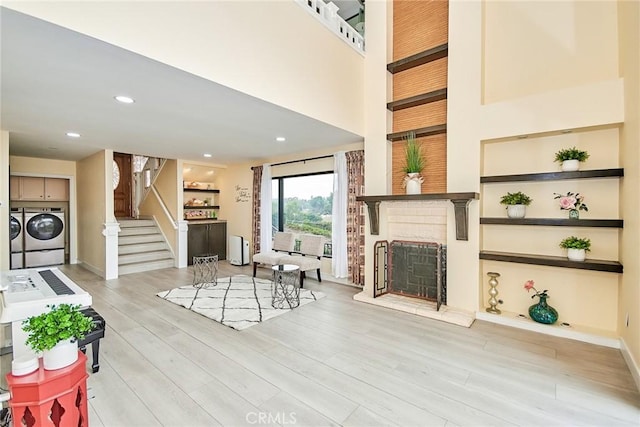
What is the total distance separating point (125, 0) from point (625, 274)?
475cm

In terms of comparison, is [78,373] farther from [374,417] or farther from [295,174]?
[295,174]

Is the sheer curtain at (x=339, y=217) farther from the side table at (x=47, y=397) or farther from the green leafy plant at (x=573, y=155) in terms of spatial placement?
the side table at (x=47, y=397)

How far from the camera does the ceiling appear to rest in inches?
81.0

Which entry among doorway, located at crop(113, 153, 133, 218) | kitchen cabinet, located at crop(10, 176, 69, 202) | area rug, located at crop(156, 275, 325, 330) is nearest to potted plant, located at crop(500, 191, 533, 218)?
area rug, located at crop(156, 275, 325, 330)

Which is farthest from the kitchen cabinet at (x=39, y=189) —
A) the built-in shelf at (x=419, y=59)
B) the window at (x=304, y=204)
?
the built-in shelf at (x=419, y=59)

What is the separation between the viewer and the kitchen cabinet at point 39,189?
6.36 metres

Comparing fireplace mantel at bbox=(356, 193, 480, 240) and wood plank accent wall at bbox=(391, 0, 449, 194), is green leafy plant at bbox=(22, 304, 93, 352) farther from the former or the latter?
wood plank accent wall at bbox=(391, 0, 449, 194)

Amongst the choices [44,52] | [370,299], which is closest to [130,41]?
[44,52]

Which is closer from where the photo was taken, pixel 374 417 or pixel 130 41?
pixel 374 417

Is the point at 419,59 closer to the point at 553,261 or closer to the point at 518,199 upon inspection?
the point at 518,199

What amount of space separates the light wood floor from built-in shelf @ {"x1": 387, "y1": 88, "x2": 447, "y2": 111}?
2.96m

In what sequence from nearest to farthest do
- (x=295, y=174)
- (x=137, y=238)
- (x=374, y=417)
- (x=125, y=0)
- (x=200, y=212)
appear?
1. (x=374, y=417)
2. (x=125, y=0)
3. (x=295, y=174)
4. (x=137, y=238)
5. (x=200, y=212)

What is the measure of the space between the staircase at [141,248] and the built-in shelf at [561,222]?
6.43 m

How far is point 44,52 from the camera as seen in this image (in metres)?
2.07
